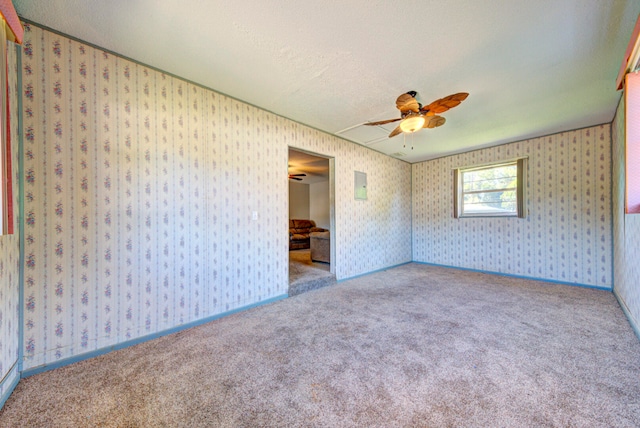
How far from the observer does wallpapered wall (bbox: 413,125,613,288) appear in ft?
11.7

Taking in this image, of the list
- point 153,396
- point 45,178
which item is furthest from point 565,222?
point 45,178

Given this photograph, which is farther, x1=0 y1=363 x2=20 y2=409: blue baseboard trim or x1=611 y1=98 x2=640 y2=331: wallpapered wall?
x1=611 y1=98 x2=640 y2=331: wallpapered wall

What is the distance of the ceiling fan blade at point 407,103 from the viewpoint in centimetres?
222

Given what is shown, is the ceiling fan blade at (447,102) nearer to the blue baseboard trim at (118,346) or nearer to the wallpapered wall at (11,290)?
the blue baseboard trim at (118,346)

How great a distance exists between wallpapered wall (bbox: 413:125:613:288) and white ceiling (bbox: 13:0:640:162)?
0.97 m

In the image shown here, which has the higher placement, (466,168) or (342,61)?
(342,61)

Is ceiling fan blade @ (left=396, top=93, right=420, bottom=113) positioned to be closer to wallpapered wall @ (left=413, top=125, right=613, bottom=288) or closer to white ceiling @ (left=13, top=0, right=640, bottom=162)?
white ceiling @ (left=13, top=0, right=640, bottom=162)

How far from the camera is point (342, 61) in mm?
2131

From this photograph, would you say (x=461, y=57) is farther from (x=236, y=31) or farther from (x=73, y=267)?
(x=73, y=267)

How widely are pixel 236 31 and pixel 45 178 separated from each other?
6.05 ft

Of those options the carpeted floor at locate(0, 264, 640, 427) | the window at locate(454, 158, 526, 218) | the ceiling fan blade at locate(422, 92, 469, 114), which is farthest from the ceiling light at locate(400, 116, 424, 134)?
the window at locate(454, 158, 526, 218)

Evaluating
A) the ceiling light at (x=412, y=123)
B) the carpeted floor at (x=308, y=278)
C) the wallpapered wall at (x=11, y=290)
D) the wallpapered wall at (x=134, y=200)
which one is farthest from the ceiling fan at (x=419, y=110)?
the wallpapered wall at (x=11, y=290)

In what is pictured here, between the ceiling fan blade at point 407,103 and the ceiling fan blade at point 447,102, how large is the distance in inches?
4.9

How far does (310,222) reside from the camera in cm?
856
